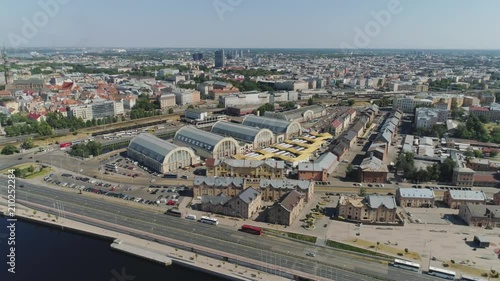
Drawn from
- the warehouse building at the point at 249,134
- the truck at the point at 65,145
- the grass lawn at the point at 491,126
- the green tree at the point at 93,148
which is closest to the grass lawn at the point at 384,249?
the warehouse building at the point at 249,134

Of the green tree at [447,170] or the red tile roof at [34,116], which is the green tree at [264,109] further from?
the green tree at [447,170]

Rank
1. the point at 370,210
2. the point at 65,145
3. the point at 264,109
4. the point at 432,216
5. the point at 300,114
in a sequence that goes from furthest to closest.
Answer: the point at 264,109
the point at 300,114
the point at 65,145
the point at 432,216
the point at 370,210

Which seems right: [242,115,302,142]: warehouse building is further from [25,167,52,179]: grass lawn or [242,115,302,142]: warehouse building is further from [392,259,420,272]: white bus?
[392,259,420,272]: white bus

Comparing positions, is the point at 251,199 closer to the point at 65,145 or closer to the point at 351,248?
the point at 351,248

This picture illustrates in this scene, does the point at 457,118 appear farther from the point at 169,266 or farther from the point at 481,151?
the point at 169,266

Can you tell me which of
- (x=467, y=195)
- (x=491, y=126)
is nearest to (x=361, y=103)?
(x=491, y=126)

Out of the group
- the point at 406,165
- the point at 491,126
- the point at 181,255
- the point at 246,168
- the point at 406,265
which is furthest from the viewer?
the point at 491,126

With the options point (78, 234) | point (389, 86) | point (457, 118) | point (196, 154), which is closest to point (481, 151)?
point (457, 118)
